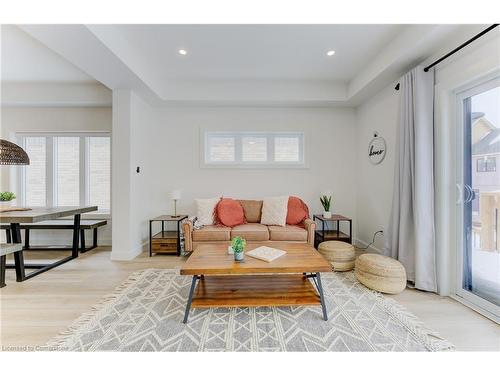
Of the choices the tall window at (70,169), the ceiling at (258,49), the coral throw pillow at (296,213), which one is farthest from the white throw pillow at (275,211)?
the tall window at (70,169)

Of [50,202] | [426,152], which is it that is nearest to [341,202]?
[426,152]

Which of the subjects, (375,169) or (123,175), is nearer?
(123,175)

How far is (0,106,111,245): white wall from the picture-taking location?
4105mm

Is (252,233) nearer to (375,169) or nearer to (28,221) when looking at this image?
(375,169)

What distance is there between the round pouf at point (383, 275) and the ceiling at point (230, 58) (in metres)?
2.26

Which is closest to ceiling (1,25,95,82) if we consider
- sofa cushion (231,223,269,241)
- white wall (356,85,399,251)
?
sofa cushion (231,223,269,241)

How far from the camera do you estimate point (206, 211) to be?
363 centimetres

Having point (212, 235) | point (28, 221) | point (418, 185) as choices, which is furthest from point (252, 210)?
point (28, 221)

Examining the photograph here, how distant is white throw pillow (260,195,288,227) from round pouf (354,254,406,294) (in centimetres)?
139

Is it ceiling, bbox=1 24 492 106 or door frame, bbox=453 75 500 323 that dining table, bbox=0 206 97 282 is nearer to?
ceiling, bbox=1 24 492 106

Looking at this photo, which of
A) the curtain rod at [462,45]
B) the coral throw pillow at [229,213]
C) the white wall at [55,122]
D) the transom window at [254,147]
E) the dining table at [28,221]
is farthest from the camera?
the transom window at [254,147]

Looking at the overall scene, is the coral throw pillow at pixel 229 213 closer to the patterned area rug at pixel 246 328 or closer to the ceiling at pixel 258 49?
the patterned area rug at pixel 246 328

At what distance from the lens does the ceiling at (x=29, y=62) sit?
8.67ft

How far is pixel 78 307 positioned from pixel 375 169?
4156 millimetres
